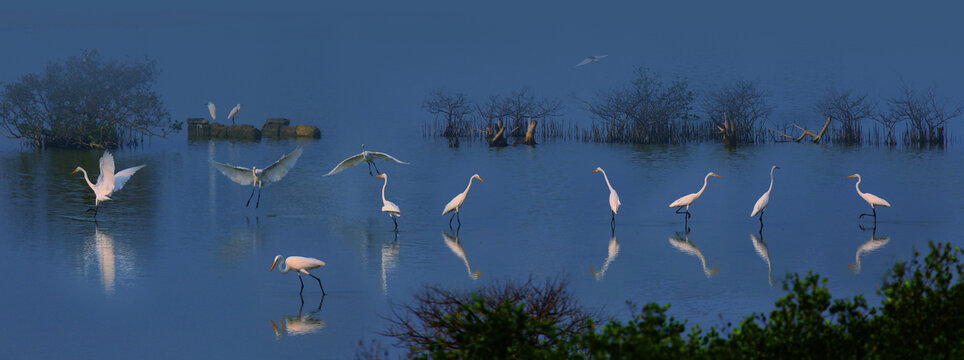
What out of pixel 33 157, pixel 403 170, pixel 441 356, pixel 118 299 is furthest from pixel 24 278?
pixel 33 157

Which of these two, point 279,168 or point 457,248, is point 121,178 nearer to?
point 279,168

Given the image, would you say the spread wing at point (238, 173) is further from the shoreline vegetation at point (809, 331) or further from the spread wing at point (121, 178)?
the shoreline vegetation at point (809, 331)

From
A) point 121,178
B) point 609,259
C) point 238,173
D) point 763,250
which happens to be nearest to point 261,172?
point 238,173

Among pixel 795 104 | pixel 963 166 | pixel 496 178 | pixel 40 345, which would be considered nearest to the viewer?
pixel 40 345

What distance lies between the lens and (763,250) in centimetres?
1284

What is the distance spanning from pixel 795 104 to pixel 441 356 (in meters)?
69.6

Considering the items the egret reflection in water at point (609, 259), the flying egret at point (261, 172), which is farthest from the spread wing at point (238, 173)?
the egret reflection in water at point (609, 259)

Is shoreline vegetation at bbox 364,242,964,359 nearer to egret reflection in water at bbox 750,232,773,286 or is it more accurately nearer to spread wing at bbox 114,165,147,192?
egret reflection in water at bbox 750,232,773,286

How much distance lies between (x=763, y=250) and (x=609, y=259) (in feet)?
6.78

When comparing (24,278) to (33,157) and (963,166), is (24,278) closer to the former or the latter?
(33,157)

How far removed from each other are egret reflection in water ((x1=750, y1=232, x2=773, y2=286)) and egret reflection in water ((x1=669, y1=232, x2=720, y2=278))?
58cm

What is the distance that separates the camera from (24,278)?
11070 mm

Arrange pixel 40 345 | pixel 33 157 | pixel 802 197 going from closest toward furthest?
pixel 40 345 < pixel 802 197 < pixel 33 157

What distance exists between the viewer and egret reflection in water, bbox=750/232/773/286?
36.7 feet
